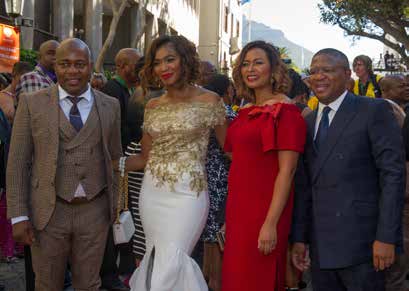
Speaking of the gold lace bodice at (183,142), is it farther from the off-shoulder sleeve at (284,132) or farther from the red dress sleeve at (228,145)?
the off-shoulder sleeve at (284,132)

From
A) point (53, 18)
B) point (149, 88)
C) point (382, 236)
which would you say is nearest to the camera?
point (382, 236)

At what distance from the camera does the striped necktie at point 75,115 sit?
3902 mm

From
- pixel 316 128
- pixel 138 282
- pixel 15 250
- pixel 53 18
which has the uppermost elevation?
pixel 53 18

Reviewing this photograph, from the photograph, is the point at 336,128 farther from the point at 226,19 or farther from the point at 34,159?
the point at 226,19

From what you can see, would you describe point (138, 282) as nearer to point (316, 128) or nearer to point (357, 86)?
point (316, 128)

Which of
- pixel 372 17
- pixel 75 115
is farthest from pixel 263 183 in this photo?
pixel 372 17

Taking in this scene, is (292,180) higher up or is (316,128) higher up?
(316,128)

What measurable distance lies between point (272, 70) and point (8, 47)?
726 centimetres

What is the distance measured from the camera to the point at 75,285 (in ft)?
13.1

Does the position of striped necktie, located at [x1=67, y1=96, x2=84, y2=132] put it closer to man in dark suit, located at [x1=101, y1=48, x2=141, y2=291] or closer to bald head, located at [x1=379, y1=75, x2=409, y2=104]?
man in dark suit, located at [x1=101, y1=48, x2=141, y2=291]

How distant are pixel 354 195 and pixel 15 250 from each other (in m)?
→ 5.01

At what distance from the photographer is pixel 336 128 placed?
134 inches

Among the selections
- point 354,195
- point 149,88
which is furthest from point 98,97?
point 354,195

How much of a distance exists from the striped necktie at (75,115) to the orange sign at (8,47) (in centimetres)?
613
